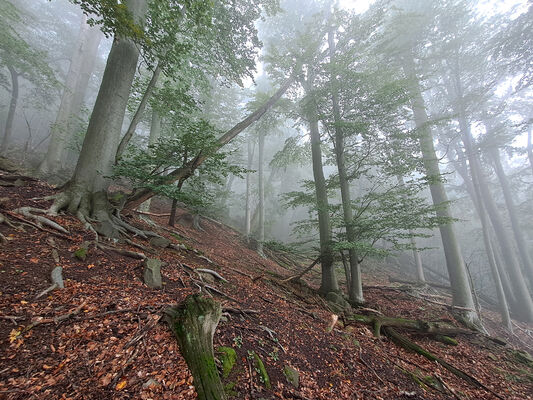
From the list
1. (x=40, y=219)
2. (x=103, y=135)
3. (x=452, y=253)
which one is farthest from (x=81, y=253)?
(x=452, y=253)

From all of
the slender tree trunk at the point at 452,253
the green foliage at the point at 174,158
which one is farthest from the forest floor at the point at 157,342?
the slender tree trunk at the point at 452,253

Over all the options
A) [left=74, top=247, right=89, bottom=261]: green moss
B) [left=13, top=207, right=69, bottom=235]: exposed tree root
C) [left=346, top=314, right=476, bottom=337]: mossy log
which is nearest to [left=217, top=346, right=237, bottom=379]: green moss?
[left=74, top=247, right=89, bottom=261]: green moss

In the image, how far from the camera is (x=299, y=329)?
407 cm

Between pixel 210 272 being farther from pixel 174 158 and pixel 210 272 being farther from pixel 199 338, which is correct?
pixel 174 158

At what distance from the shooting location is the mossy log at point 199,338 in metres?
2.02

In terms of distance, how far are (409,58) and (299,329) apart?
44.8 feet

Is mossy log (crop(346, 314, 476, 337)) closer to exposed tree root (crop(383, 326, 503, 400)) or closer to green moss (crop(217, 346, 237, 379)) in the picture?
exposed tree root (crop(383, 326, 503, 400))

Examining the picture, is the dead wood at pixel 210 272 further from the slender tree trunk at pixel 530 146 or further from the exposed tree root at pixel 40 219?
the slender tree trunk at pixel 530 146

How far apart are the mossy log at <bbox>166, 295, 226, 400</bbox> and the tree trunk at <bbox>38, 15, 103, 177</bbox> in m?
10.9

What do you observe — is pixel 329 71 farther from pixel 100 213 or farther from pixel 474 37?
pixel 474 37

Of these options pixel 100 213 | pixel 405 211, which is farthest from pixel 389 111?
pixel 100 213

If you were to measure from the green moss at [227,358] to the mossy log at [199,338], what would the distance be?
0.80 feet

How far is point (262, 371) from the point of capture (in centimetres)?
258

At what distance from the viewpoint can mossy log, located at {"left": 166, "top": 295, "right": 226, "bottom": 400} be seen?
2018 millimetres
